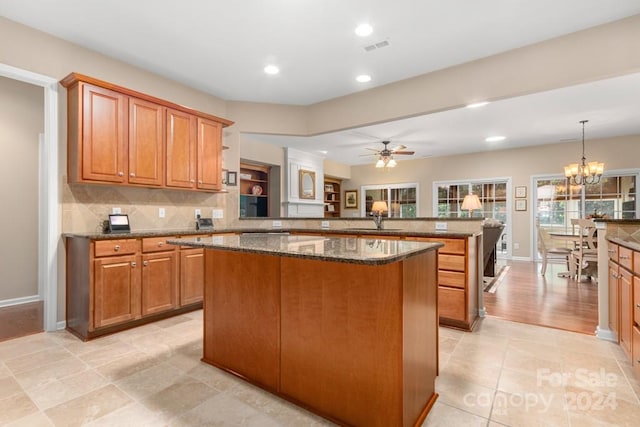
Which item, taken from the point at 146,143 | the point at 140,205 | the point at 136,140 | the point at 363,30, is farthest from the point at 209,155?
the point at 363,30

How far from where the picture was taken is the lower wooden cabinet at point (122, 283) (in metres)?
2.76

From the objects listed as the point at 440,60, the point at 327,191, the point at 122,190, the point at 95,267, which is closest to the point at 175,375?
the point at 95,267

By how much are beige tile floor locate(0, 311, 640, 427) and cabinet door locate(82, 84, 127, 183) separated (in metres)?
1.54

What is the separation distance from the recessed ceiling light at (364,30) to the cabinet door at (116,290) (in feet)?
9.89

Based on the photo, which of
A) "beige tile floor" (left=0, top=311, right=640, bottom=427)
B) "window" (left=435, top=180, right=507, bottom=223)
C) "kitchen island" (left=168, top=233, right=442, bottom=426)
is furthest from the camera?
"window" (left=435, top=180, right=507, bottom=223)

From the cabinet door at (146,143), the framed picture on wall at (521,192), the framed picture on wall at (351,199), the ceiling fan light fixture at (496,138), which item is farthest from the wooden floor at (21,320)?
the framed picture on wall at (521,192)

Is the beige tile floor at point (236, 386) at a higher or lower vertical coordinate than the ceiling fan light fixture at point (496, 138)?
lower

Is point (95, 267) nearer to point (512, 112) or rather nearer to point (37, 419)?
point (37, 419)

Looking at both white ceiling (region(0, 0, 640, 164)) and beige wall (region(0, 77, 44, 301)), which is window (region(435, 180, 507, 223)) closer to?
white ceiling (region(0, 0, 640, 164))

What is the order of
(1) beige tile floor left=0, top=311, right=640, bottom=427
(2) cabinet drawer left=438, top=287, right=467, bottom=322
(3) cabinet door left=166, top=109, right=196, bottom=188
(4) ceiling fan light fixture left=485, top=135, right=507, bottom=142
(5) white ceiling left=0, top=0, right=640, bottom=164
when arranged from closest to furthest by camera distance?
(1) beige tile floor left=0, top=311, right=640, bottom=427, (5) white ceiling left=0, top=0, right=640, bottom=164, (2) cabinet drawer left=438, top=287, right=467, bottom=322, (3) cabinet door left=166, top=109, right=196, bottom=188, (4) ceiling fan light fixture left=485, top=135, right=507, bottom=142

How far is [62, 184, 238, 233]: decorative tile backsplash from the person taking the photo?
3.13 m

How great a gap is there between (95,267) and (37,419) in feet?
4.32

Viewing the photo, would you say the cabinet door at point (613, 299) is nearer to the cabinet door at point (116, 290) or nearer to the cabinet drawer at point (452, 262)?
the cabinet drawer at point (452, 262)

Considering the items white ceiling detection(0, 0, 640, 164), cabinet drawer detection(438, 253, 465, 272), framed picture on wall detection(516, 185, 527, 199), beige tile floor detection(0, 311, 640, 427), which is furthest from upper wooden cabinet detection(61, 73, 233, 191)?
framed picture on wall detection(516, 185, 527, 199)
